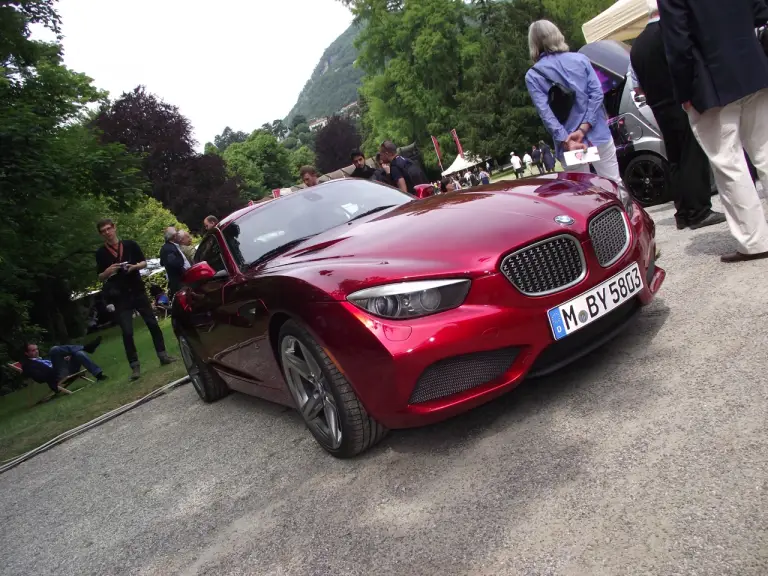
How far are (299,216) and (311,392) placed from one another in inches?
56.1

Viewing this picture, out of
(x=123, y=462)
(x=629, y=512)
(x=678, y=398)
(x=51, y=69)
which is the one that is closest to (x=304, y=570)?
(x=629, y=512)

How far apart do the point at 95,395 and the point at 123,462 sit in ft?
14.4

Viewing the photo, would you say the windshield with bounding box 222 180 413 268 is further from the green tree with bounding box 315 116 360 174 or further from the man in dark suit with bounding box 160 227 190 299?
the green tree with bounding box 315 116 360 174

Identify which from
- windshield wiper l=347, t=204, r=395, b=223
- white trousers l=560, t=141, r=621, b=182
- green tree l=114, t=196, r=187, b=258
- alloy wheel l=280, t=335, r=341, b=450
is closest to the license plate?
alloy wheel l=280, t=335, r=341, b=450

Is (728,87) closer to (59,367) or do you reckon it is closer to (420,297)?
(420,297)

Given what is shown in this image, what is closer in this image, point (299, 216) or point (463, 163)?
point (299, 216)

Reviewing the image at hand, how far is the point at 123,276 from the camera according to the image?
8.54 m

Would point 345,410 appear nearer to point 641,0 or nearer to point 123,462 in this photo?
point 123,462

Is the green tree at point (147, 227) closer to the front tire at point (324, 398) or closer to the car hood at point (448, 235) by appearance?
the car hood at point (448, 235)

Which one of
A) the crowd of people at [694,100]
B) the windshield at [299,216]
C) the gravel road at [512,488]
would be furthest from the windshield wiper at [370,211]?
the gravel road at [512,488]

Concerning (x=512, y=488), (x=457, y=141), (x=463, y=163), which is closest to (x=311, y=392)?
(x=512, y=488)

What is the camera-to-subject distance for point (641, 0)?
428 inches

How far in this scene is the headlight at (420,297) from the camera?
288 cm

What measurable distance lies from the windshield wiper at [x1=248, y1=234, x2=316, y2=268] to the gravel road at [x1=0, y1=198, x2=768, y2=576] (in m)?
1.08
